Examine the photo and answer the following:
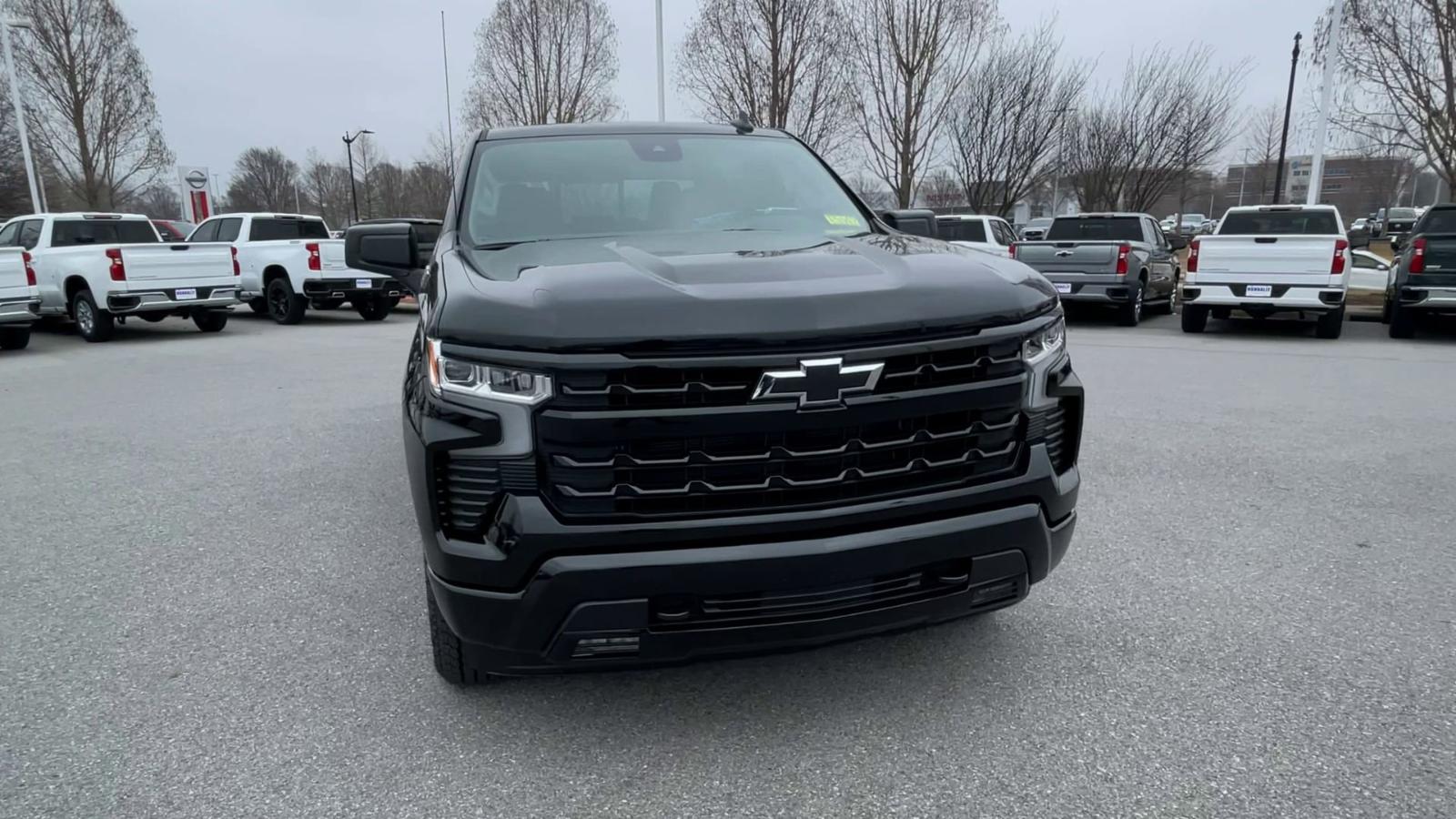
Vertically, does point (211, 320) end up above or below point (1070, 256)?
below

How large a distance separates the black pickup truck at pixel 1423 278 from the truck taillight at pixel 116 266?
17.3 m

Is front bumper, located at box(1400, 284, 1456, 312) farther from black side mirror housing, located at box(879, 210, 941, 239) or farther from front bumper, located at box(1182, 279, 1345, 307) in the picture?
black side mirror housing, located at box(879, 210, 941, 239)

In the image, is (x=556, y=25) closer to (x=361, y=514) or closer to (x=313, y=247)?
(x=313, y=247)

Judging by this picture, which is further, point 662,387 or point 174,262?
point 174,262

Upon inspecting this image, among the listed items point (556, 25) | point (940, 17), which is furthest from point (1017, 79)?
point (556, 25)

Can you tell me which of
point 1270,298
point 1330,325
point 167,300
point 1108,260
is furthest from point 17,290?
point 1330,325

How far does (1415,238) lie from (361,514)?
13.1 meters

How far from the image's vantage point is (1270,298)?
447 inches

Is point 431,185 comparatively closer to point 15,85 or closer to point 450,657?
point 15,85

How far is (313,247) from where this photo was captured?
14797mm

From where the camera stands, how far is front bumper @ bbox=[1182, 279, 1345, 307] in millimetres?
11016

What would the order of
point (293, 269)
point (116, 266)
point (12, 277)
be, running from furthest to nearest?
point (293, 269) → point (116, 266) → point (12, 277)

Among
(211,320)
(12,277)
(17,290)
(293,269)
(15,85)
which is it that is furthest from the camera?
(15,85)

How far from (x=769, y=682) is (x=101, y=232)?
1504cm
